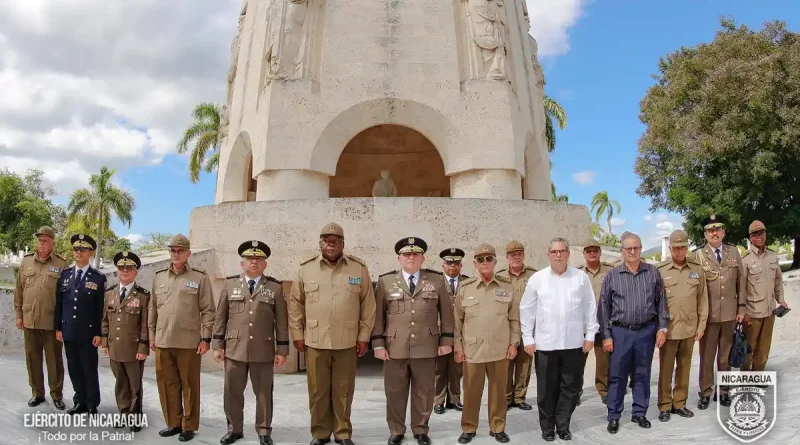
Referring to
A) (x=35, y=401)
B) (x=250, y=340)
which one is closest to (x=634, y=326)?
(x=250, y=340)

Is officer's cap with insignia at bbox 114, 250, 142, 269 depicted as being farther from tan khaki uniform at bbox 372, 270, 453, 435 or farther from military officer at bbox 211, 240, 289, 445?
tan khaki uniform at bbox 372, 270, 453, 435

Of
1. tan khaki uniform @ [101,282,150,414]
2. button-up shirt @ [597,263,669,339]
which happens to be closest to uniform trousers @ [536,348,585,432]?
button-up shirt @ [597,263,669,339]

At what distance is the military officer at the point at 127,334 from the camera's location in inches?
223

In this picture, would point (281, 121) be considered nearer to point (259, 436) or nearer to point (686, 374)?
point (259, 436)

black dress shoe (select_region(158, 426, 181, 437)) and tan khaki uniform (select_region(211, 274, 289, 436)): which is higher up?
tan khaki uniform (select_region(211, 274, 289, 436))

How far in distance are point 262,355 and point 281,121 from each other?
611 centimetres

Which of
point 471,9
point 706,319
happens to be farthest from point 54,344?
point 471,9

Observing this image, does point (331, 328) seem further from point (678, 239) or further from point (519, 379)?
point (678, 239)

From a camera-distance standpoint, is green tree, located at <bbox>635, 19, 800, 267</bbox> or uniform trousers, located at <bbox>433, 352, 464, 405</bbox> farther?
green tree, located at <bbox>635, 19, 800, 267</bbox>

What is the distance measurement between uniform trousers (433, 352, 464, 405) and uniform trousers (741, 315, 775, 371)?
3059 mm

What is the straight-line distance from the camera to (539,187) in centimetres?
1294

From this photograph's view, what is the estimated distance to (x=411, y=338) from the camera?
5414 mm

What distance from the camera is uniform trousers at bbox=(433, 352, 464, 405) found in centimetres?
667

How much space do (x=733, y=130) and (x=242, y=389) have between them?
1950cm
